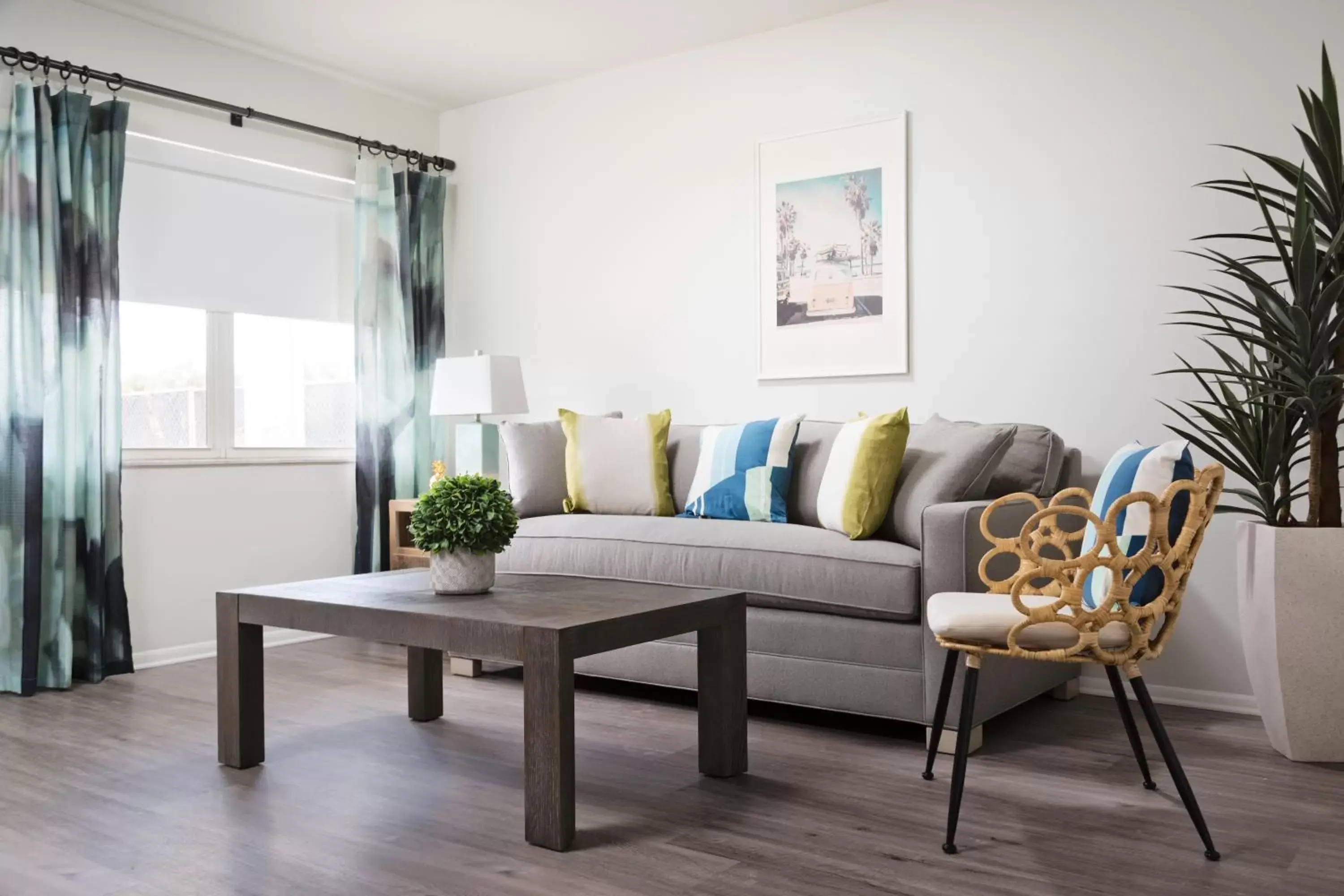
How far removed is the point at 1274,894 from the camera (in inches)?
77.9

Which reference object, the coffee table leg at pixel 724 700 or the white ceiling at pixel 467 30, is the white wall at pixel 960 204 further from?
the coffee table leg at pixel 724 700

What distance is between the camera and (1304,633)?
110 inches

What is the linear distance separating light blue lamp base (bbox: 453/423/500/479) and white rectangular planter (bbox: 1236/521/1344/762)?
10.9 feet

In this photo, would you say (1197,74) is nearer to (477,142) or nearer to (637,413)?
(637,413)

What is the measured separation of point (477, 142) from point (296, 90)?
968 mm

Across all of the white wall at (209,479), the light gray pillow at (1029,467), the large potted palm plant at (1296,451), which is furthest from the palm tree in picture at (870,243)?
the white wall at (209,479)

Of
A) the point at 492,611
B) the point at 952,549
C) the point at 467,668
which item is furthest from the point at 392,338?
the point at 952,549

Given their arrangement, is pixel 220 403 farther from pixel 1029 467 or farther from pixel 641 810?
pixel 1029 467

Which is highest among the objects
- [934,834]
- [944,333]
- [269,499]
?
[944,333]

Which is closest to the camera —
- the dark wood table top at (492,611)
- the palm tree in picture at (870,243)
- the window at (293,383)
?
the dark wood table top at (492,611)

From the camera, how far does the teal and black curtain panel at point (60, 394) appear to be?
3.88 metres

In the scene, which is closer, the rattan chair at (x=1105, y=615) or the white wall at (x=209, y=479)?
the rattan chair at (x=1105, y=615)

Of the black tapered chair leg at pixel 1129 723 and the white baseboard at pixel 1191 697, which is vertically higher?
the black tapered chair leg at pixel 1129 723

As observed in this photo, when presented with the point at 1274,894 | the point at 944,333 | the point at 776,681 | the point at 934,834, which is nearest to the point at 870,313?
the point at 944,333
